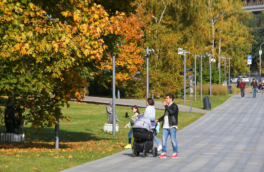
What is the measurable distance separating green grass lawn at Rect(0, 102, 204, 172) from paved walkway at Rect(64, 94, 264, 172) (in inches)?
23.4

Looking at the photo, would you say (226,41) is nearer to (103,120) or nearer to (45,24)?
(103,120)

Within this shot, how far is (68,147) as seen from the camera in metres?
13.3

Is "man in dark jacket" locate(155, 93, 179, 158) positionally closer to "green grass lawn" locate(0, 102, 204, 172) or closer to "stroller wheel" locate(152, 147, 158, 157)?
"stroller wheel" locate(152, 147, 158, 157)

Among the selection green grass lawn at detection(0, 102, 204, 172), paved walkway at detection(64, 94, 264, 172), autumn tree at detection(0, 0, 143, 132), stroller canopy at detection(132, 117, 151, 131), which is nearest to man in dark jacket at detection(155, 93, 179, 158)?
stroller canopy at detection(132, 117, 151, 131)

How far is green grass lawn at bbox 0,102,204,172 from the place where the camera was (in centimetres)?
956

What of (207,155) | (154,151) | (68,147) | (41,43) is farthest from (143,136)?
(41,43)

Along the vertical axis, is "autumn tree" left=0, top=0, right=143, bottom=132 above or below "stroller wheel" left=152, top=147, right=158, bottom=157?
above

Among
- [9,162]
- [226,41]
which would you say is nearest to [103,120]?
[9,162]

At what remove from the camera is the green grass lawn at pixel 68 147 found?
376 inches

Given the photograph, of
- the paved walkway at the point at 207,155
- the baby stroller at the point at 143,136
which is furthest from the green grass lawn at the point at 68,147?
the baby stroller at the point at 143,136

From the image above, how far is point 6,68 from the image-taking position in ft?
33.9

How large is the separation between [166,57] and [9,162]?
31986mm

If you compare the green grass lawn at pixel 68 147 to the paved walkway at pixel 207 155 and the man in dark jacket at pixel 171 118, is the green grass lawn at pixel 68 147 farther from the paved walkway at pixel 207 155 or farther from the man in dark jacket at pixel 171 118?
the man in dark jacket at pixel 171 118

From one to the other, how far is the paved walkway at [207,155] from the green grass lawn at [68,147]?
596 mm
